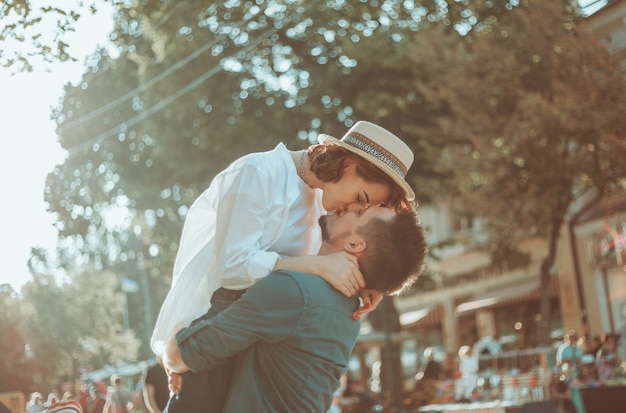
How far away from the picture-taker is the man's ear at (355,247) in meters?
3.39

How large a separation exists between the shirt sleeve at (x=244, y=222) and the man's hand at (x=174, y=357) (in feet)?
0.98

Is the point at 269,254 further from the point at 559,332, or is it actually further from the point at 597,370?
the point at 559,332

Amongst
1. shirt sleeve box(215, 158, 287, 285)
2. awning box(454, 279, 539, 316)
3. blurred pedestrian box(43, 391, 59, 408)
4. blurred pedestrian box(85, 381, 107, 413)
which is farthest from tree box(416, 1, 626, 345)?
shirt sleeve box(215, 158, 287, 285)

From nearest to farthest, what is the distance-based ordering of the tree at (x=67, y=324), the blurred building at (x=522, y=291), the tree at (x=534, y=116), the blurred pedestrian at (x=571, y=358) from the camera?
the tree at (x=67, y=324) < the blurred pedestrian at (x=571, y=358) < the tree at (x=534, y=116) < the blurred building at (x=522, y=291)

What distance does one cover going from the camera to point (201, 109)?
23.5m

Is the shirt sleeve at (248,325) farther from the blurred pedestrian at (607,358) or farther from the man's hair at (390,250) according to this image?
the blurred pedestrian at (607,358)

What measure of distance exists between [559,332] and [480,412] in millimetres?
17584

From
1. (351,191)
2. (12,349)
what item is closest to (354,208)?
(351,191)

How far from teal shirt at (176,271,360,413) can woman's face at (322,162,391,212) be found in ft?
1.43

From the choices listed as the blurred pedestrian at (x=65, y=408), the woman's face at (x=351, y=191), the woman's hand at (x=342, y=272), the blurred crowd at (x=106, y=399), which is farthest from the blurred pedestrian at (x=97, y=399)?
the woman's hand at (x=342, y=272)

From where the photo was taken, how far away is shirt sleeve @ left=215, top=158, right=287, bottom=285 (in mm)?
3516

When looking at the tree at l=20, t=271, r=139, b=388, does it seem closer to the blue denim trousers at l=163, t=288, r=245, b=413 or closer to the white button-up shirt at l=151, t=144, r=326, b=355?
the white button-up shirt at l=151, t=144, r=326, b=355

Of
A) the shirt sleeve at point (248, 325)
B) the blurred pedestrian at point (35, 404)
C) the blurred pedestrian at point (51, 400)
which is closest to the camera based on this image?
the shirt sleeve at point (248, 325)

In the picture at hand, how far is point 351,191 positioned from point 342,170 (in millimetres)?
104
